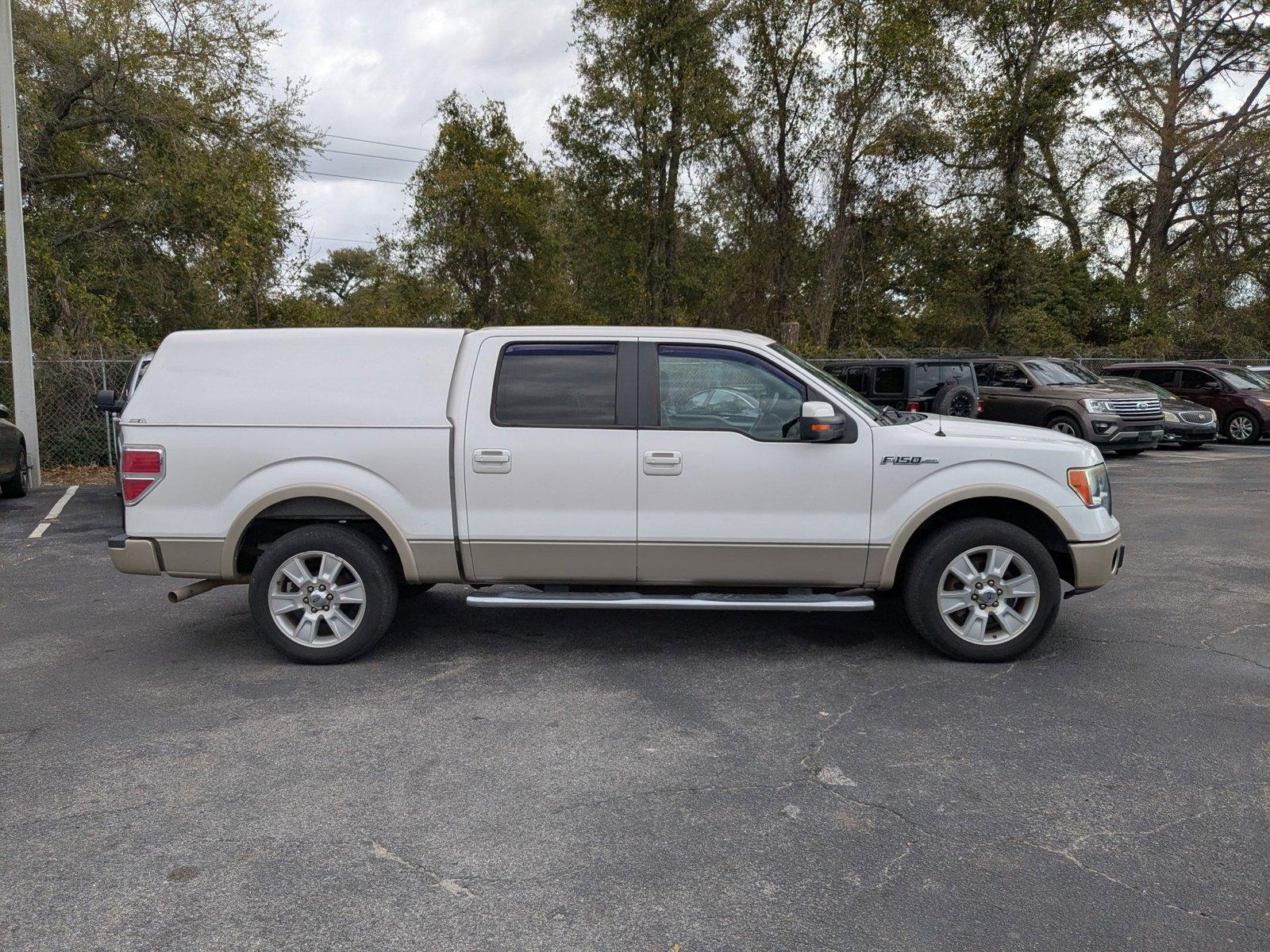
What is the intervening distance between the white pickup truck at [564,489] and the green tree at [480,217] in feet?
83.9

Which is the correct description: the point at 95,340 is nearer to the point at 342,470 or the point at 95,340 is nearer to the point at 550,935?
the point at 342,470

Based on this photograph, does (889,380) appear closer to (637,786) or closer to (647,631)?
(647,631)

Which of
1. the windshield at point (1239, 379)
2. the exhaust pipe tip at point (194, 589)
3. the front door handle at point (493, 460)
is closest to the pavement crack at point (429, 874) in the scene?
the front door handle at point (493, 460)

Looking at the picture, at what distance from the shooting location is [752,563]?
18.6 ft

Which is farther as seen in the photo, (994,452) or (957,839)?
(994,452)

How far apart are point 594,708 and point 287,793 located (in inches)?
61.4

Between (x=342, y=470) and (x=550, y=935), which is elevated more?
(x=342, y=470)

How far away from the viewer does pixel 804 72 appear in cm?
2536

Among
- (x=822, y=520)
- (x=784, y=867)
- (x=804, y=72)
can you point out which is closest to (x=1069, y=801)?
(x=784, y=867)

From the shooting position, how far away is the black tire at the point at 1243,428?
21.1 m

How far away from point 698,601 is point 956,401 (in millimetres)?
11270

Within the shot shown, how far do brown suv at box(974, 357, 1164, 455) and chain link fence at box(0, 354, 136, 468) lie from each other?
14466 mm

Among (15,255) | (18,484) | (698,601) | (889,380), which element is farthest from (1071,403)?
(15,255)

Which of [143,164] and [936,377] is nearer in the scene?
[936,377]
